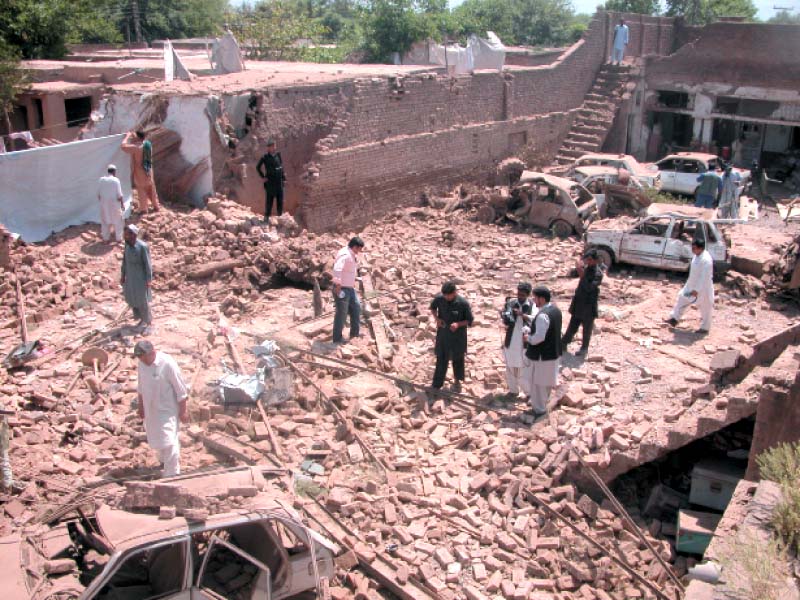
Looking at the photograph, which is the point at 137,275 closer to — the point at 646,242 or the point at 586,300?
the point at 586,300

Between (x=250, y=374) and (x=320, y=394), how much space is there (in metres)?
0.92

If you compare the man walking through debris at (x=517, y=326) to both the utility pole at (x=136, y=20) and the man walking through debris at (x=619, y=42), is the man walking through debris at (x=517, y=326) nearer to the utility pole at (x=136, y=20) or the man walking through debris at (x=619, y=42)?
the man walking through debris at (x=619, y=42)

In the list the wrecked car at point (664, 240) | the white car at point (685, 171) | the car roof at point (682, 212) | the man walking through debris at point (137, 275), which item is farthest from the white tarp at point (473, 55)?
the man walking through debris at point (137, 275)

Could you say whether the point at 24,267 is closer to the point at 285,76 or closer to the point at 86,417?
the point at 86,417

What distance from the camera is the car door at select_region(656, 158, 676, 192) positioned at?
19156mm

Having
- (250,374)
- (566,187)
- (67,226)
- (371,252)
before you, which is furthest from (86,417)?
(566,187)

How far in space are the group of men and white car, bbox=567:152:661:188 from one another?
4.06 ft

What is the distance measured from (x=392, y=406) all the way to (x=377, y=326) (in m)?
2.20

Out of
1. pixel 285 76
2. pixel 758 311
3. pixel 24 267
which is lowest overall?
pixel 758 311

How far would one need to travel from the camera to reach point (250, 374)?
9367 mm

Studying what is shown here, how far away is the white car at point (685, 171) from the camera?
62.1 feet

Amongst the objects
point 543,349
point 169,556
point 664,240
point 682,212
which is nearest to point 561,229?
point 682,212

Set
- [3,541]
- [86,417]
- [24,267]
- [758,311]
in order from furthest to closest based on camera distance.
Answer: [758,311], [24,267], [86,417], [3,541]

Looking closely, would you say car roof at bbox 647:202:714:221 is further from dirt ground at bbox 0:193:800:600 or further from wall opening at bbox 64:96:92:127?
wall opening at bbox 64:96:92:127
